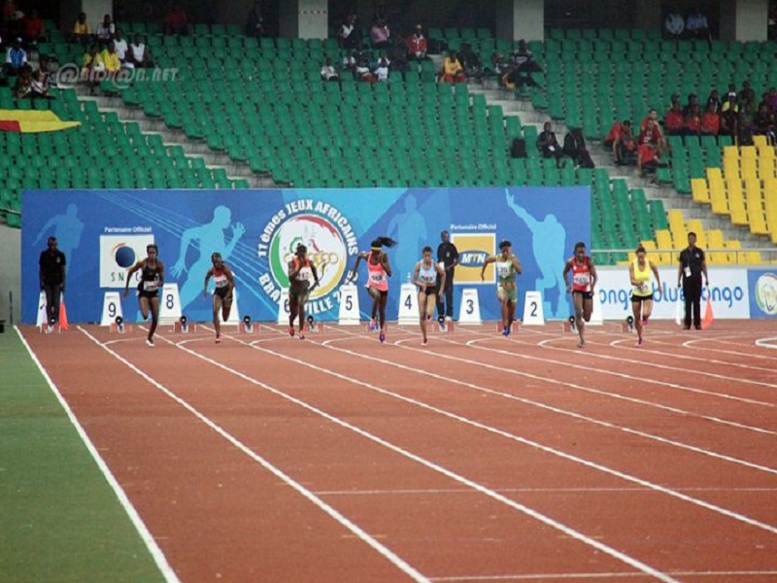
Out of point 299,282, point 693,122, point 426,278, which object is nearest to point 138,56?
point 299,282

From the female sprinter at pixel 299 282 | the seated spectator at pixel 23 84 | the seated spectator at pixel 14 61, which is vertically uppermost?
the seated spectator at pixel 14 61

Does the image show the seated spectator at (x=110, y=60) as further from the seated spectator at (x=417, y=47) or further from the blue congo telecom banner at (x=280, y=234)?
the seated spectator at (x=417, y=47)

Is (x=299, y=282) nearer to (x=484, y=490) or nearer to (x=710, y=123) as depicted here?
(x=710, y=123)

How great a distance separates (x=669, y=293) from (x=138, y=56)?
14.9 m

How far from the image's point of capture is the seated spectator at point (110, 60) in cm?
4444

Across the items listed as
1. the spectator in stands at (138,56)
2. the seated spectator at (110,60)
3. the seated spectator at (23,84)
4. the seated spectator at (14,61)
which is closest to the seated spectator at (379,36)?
the spectator in stands at (138,56)

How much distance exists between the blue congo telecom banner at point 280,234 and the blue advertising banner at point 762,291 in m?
4.32

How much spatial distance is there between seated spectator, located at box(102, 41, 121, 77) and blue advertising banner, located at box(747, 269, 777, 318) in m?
16.7

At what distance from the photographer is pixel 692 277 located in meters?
36.6

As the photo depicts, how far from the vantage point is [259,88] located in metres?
45.8

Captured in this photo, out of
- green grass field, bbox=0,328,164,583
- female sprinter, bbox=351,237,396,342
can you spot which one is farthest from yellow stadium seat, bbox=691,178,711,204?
green grass field, bbox=0,328,164,583

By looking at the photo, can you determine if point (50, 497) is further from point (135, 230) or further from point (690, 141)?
point (690, 141)

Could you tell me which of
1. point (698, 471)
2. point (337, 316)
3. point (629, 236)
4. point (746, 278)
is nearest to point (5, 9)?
point (337, 316)

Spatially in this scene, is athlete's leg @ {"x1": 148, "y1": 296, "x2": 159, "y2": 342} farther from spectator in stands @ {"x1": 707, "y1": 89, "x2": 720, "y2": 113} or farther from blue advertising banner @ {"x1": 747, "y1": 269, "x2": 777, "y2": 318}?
spectator in stands @ {"x1": 707, "y1": 89, "x2": 720, "y2": 113}
